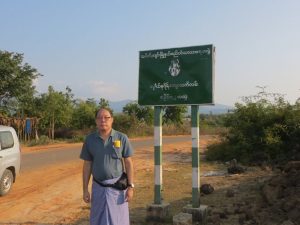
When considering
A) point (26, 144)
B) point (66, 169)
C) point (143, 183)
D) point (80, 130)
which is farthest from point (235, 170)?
point (80, 130)

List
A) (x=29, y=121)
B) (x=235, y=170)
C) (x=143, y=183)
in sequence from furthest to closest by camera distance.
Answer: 1. (x=29, y=121)
2. (x=235, y=170)
3. (x=143, y=183)

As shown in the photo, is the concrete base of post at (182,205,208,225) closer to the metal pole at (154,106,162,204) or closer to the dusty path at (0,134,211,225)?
the metal pole at (154,106,162,204)

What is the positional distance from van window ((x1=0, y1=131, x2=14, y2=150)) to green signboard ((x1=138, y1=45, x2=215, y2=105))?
4752 millimetres

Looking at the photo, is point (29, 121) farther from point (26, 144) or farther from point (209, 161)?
point (209, 161)

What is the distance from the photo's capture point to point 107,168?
536cm

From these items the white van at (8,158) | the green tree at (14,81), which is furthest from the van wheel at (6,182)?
the green tree at (14,81)

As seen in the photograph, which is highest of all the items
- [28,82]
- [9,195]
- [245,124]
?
[28,82]

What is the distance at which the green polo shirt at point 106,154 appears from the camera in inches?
211

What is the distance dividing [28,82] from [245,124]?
20061mm

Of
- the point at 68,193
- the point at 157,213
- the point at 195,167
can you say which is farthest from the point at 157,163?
the point at 68,193

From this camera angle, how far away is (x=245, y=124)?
16797 millimetres

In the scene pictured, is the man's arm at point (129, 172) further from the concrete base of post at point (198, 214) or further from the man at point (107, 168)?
the concrete base of post at point (198, 214)

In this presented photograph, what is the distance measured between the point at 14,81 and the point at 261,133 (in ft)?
67.7

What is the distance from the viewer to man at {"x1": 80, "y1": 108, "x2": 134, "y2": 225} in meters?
5.34
